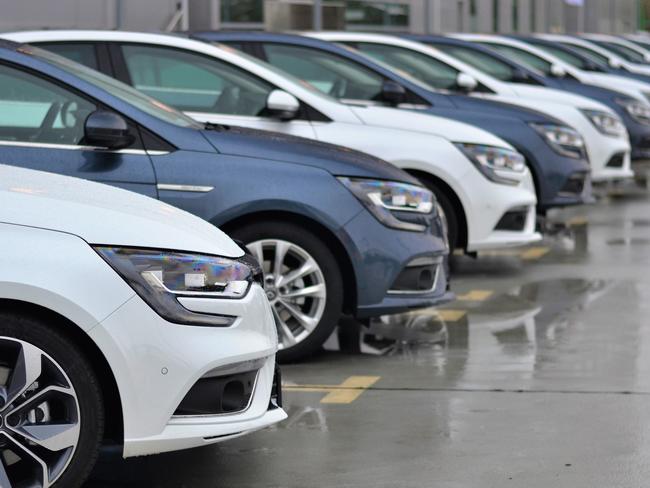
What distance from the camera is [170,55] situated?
28.5 feet

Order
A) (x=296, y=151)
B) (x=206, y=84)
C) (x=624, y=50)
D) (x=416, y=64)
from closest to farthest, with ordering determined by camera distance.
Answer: (x=296, y=151)
(x=206, y=84)
(x=416, y=64)
(x=624, y=50)

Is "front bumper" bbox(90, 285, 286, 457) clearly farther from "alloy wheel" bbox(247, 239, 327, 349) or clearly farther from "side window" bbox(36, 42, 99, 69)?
"side window" bbox(36, 42, 99, 69)

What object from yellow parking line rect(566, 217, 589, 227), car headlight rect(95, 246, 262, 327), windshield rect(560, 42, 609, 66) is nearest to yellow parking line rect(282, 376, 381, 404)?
car headlight rect(95, 246, 262, 327)

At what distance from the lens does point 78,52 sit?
8.70 m

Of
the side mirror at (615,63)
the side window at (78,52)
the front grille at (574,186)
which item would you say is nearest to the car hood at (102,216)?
the side window at (78,52)

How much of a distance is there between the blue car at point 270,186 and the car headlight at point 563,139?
4.72 m

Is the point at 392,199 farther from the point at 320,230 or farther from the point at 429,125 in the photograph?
the point at 429,125

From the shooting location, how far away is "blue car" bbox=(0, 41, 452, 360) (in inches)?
267

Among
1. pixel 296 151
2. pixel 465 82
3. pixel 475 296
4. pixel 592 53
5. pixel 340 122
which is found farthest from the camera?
pixel 592 53

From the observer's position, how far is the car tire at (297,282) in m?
7.30

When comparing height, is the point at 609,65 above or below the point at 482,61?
below

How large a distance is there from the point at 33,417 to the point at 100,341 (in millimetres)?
321

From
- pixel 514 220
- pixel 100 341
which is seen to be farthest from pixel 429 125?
pixel 100 341

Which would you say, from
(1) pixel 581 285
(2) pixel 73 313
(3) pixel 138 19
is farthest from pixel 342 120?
(3) pixel 138 19
